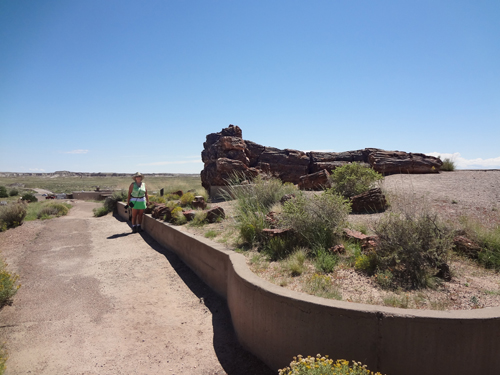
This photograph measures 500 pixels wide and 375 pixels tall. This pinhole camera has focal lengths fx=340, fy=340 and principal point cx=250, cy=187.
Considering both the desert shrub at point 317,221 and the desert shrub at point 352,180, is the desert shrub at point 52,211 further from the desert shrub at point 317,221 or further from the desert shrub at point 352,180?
the desert shrub at point 317,221

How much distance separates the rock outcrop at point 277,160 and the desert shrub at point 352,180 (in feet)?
11.9

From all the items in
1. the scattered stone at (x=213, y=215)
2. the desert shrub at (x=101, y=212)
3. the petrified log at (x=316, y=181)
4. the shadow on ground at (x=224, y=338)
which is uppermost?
the petrified log at (x=316, y=181)

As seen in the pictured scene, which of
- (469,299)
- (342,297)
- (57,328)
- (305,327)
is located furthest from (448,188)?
(57,328)

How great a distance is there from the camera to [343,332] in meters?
3.19

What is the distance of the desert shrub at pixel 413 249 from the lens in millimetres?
4242

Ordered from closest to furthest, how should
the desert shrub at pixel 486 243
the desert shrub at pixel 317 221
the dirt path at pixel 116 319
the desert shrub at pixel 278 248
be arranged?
the dirt path at pixel 116 319 < the desert shrub at pixel 486 243 < the desert shrub at pixel 278 248 < the desert shrub at pixel 317 221

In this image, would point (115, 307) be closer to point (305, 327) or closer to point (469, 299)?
point (305, 327)

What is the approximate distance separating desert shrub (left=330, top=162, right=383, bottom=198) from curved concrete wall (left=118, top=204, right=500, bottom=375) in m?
5.95

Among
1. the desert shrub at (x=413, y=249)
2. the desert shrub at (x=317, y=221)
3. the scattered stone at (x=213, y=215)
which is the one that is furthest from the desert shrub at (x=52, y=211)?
the desert shrub at (x=413, y=249)

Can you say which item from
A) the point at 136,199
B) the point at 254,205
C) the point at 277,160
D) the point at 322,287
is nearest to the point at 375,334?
the point at 322,287

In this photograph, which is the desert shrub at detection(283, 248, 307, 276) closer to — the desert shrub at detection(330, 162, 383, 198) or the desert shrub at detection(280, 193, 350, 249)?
the desert shrub at detection(280, 193, 350, 249)

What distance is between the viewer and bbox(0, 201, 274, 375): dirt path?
3977mm

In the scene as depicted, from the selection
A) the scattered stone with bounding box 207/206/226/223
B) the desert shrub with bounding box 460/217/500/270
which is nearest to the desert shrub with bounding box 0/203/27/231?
the scattered stone with bounding box 207/206/226/223

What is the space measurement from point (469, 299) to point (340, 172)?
743cm
